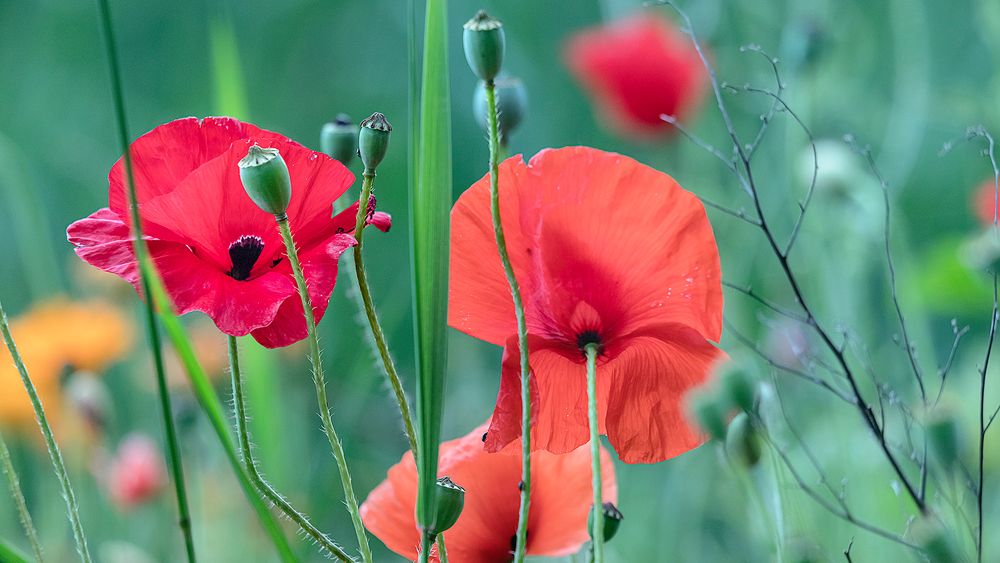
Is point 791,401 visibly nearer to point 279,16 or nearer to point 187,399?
point 187,399

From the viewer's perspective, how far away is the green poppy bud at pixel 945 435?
0.79 ft

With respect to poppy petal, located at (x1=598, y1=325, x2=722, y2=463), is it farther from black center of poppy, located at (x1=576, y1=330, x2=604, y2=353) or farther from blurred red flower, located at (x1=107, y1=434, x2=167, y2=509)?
blurred red flower, located at (x1=107, y1=434, x2=167, y2=509)

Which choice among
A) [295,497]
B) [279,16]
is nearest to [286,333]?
[295,497]

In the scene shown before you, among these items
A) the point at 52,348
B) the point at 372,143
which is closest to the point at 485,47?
the point at 372,143

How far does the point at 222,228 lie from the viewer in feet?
0.93

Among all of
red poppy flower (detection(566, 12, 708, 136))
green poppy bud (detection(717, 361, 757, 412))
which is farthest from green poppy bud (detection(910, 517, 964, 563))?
red poppy flower (detection(566, 12, 708, 136))

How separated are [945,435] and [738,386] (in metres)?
0.05

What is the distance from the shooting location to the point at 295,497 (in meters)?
0.85

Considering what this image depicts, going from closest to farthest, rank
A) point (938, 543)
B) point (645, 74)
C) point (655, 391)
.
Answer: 1. point (938, 543)
2. point (655, 391)
3. point (645, 74)

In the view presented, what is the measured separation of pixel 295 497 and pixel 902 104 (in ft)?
2.39

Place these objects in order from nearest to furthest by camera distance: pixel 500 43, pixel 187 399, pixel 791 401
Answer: pixel 500 43
pixel 187 399
pixel 791 401

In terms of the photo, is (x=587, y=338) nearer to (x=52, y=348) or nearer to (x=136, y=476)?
(x=136, y=476)

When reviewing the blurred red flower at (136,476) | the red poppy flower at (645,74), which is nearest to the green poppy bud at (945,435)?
the blurred red flower at (136,476)

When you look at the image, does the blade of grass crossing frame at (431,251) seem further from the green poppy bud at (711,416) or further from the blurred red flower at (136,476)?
the blurred red flower at (136,476)
